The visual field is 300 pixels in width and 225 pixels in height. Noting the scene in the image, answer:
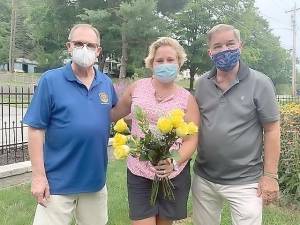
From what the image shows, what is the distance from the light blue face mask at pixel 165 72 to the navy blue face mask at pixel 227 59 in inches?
12.3

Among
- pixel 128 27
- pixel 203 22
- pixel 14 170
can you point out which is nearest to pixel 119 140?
pixel 14 170

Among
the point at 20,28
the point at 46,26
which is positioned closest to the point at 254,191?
the point at 46,26

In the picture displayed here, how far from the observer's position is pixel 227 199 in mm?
3314

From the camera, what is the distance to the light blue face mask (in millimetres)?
3131

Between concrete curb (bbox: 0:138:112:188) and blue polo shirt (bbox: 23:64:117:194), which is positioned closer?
blue polo shirt (bbox: 23:64:117:194)

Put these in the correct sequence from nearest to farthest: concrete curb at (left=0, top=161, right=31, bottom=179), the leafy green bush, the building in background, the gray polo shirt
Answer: the gray polo shirt < the leafy green bush < concrete curb at (left=0, top=161, right=31, bottom=179) < the building in background

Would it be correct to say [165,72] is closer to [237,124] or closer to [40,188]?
[237,124]

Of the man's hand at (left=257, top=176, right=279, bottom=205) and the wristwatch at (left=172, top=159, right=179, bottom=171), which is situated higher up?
the wristwatch at (left=172, top=159, right=179, bottom=171)

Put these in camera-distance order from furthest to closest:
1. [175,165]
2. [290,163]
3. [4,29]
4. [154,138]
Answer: [4,29] → [290,163] → [175,165] → [154,138]

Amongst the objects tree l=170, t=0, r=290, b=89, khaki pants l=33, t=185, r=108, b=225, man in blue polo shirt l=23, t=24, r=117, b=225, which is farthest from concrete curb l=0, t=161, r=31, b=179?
tree l=170, t=0, r=290, b=89

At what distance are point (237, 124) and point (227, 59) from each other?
48cm

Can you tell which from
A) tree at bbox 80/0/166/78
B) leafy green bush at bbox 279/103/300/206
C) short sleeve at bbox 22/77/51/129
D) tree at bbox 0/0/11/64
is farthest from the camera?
tree at bbox 0/0/11/64

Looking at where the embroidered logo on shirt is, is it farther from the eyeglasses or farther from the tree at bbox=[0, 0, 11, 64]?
the tree at bbox=[0, 0, 11, 64]

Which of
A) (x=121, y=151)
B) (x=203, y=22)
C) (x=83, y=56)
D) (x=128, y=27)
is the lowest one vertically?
(x=121, y=151)
